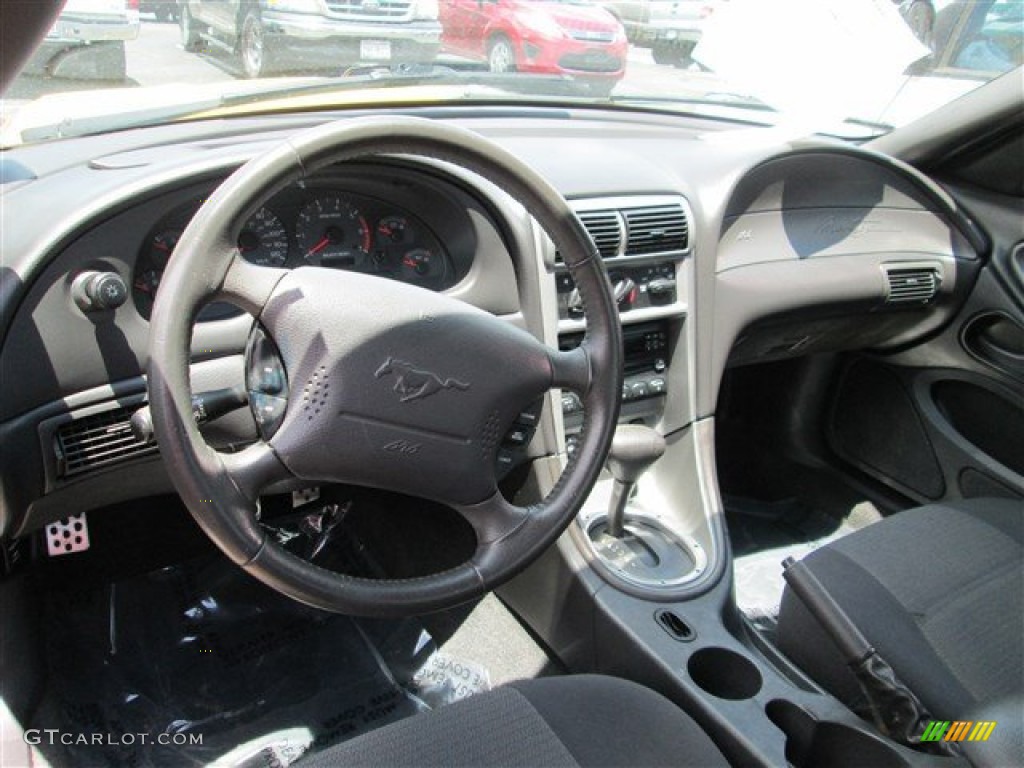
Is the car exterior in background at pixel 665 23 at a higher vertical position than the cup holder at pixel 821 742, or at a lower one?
higher

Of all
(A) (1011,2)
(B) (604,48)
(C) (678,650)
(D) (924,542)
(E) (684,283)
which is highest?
(A) (1011,2)

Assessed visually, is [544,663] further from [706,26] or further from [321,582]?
[706,26]

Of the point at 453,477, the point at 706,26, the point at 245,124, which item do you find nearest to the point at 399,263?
the point at 245,124

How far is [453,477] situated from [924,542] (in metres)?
1.12

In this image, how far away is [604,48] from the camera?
2395 mm

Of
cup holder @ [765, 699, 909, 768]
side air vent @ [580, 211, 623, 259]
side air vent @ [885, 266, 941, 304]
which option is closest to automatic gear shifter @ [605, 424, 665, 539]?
side air vent @ [580, 211, 623, 259]

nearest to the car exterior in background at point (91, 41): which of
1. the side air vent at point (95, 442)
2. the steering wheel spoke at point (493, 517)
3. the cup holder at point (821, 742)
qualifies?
the side air vent at point (95, 442)

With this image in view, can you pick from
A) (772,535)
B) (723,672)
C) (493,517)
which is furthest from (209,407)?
(772,535)

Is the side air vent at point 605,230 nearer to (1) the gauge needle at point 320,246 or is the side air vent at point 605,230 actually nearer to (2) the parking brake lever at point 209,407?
(1) the gauge needle at point 320,246

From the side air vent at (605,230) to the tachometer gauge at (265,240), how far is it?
630 mm

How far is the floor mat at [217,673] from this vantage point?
1994 mm

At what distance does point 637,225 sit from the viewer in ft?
6.56

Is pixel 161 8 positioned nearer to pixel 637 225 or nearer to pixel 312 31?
pixel 312 31

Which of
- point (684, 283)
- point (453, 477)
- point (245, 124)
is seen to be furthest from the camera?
point (684, 283)
